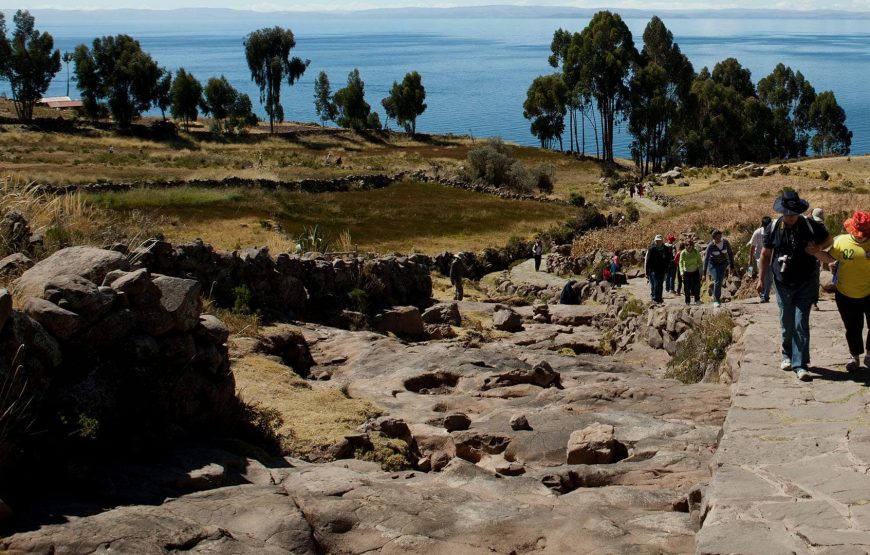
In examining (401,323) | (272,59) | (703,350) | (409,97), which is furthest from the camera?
(272,59)

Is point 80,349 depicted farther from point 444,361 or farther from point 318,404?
point 444,361

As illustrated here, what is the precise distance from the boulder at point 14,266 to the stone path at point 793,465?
791cm

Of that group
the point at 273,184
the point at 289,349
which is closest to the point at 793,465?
the point at 289,349

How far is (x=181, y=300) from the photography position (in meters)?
10.2

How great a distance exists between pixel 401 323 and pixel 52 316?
13.2 metres

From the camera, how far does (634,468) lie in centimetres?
917

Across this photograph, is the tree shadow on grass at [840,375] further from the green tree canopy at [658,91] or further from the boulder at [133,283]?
the green tree canopy at [658,91]

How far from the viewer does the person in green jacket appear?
851 inches

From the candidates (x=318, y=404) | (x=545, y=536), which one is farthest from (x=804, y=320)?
(x=318, y=404)

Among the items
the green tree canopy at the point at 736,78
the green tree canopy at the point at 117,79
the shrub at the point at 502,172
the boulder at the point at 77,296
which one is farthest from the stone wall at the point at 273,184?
the green tree canopy at the point at 736,78

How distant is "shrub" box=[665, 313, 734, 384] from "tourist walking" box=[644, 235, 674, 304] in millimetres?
6216

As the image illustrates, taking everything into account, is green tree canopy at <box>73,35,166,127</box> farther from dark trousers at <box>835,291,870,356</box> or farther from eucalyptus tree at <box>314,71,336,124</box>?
dark trousers at <box>835,291,870,356</box>

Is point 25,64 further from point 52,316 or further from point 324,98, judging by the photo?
point 52,316

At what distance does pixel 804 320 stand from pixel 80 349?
25.5 feet
